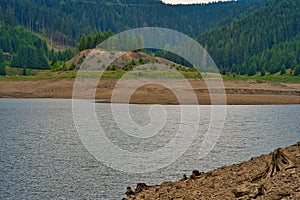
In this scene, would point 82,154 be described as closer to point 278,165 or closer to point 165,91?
point 278,165

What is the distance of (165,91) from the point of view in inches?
4284

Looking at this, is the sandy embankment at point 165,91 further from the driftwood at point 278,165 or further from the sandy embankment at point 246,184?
the driftwood at point 278,165

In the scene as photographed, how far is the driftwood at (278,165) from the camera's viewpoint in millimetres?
18719

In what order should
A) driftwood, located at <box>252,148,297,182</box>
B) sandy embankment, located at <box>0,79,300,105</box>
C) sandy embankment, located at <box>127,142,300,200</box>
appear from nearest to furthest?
sandy embankment, located at <box>127,142,300,200</box> → driftwood, located at <box>252,148,297,182</box> → sandy embankment, located at <box>0,79,300,105</box>

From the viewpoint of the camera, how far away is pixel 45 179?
28.4m

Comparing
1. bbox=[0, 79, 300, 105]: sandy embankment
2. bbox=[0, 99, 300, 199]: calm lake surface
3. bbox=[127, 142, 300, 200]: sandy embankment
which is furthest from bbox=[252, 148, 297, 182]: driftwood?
bbox=[0, 79, 300, 105]: sandy embankment

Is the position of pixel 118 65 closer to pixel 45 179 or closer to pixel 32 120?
pixel 32 120

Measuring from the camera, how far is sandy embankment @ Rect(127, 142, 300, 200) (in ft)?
55.6

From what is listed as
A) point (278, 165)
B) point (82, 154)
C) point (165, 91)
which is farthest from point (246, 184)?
point (165, 91)

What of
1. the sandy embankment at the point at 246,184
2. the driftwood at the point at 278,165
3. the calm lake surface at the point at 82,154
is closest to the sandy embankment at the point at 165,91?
the calm lake surface at the point at 82,154

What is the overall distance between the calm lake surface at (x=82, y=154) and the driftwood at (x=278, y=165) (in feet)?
27.2

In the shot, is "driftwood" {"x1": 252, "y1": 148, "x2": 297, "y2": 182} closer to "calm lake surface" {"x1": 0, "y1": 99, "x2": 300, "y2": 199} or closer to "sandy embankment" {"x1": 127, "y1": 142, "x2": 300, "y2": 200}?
"sandy embankment" {"x1": 127, "y1": 142, "x2": 300, "y2": 200}

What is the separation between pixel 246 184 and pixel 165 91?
90488mm

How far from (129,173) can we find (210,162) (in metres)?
6.34
